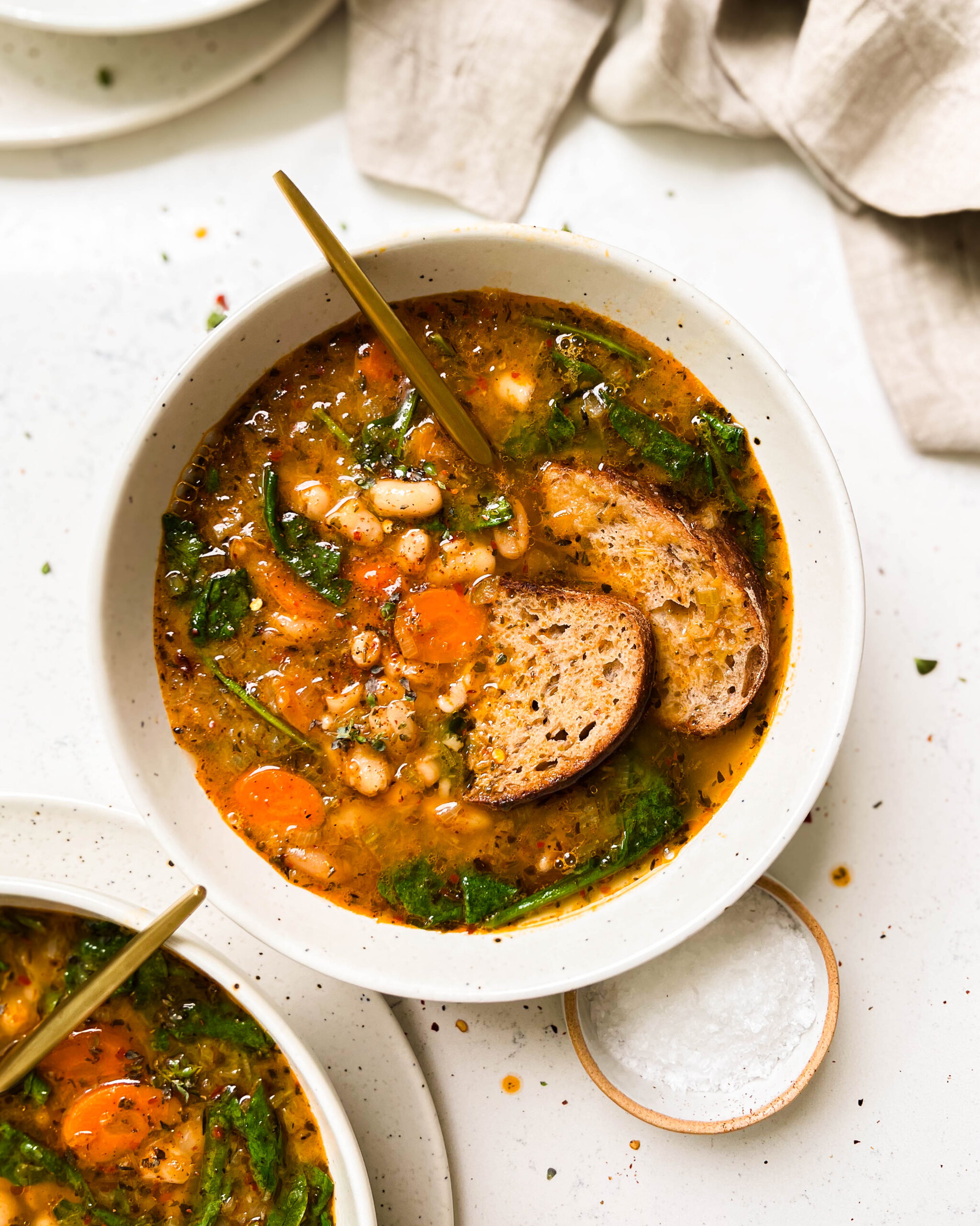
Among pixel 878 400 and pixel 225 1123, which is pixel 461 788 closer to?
pixel 225 1123

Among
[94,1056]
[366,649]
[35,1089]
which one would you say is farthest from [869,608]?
[35,1089]

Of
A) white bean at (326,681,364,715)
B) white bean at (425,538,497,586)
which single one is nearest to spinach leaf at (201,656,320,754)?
white bean at (326,681,364,715)

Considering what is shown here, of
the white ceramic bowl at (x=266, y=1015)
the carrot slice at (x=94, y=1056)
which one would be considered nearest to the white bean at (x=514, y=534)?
the white ceramic bowl at (x=266, y=1015)

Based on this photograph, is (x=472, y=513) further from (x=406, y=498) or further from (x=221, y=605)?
(x=221, y=605)

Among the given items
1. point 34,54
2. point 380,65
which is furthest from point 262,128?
point 34,54

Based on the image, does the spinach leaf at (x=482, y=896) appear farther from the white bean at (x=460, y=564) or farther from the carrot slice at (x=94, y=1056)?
the carrot slice at (x=94, y=1056)
